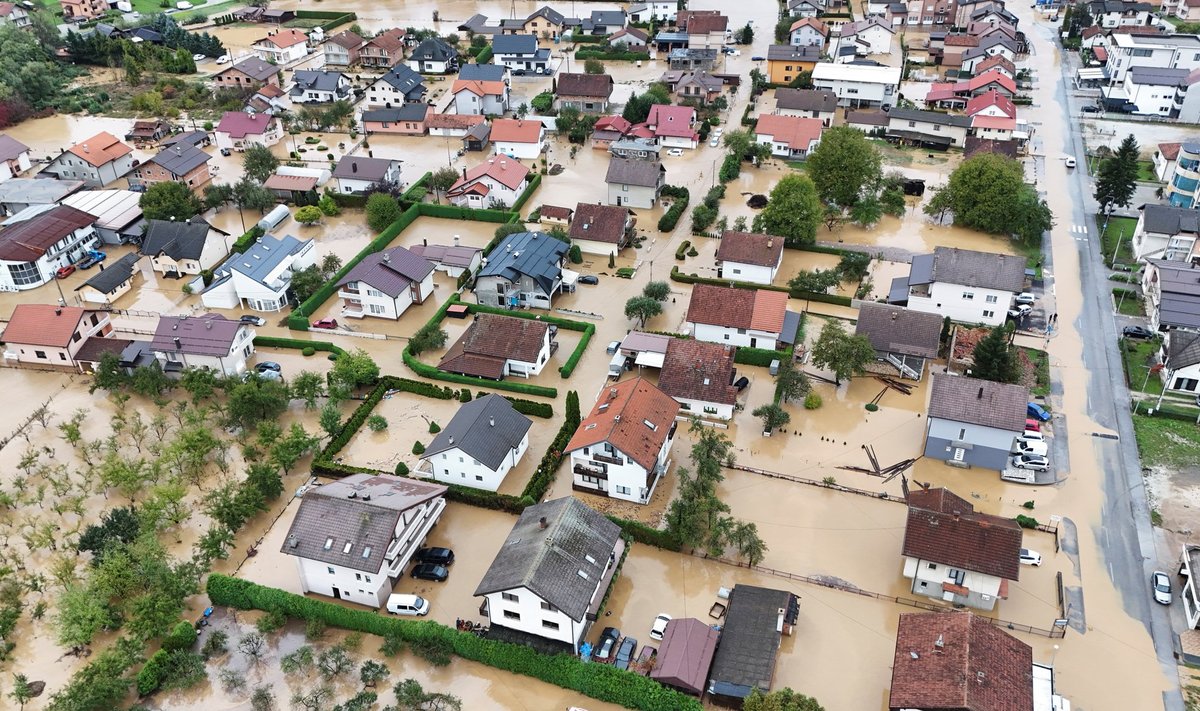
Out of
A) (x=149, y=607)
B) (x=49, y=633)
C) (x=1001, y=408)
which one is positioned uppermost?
(x=1001, y=408)

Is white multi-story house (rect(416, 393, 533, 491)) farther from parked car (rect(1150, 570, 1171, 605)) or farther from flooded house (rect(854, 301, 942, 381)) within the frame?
parked car (rect(1150, 570, 1171, 605))

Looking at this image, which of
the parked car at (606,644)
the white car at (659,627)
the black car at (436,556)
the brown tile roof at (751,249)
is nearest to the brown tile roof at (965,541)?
the white car at (659,627)

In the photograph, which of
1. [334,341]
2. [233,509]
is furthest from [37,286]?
[233,509]

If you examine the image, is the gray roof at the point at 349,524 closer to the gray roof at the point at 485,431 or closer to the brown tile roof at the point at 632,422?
the gray roof at the point at 485,431

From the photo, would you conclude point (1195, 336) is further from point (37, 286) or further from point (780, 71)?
point (37, 286)

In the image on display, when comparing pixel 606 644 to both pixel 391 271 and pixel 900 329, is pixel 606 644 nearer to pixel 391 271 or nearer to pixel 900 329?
pixel 900 329

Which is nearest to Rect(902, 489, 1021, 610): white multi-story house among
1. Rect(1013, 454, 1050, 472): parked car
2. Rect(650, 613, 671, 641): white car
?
Rect(1013, 454, 1050, 472): parked car

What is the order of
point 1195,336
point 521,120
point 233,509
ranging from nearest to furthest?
point 233,509
point 1195,336
point 521,120
